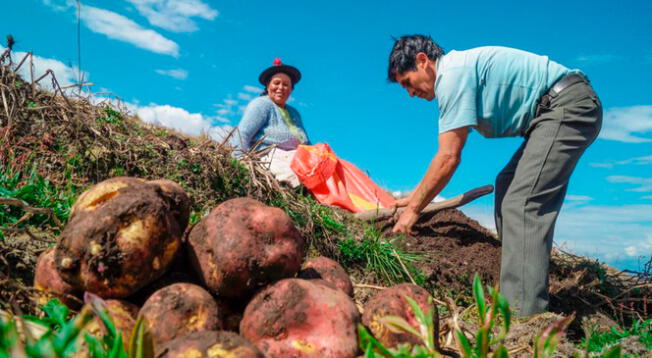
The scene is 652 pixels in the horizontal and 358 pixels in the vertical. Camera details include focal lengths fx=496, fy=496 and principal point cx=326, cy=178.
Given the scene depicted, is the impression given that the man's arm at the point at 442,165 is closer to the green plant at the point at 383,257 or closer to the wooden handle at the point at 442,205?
the green plant at the point at 383,257

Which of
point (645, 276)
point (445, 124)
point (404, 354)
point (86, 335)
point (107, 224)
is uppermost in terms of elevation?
point (445, 124)

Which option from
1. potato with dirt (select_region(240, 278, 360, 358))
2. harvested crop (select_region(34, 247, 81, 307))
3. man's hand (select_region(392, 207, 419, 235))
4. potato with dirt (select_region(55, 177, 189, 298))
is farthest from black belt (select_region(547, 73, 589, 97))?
harvested crop (select_region(34, 247, 81, 307))

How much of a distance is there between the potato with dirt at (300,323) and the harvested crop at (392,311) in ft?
0.32

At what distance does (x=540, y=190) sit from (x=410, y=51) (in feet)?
4.99

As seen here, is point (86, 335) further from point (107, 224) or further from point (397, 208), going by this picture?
point (397, 208)

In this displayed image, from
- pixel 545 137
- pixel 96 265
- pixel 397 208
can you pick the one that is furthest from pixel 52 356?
pixel 397 208

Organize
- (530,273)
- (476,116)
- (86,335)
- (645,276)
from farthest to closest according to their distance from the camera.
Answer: (645,276), (476,116), (530,273), (86,335)

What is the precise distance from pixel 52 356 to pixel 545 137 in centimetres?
352

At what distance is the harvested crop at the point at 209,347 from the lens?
1.34 meters

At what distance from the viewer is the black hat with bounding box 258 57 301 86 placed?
6594mm

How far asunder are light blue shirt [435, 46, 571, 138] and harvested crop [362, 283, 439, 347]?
2.18m

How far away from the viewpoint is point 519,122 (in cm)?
394

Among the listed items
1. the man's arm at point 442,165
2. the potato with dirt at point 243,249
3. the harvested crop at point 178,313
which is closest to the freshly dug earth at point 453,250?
the man's arm at point 442,165

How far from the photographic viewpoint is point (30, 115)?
14.9ft
